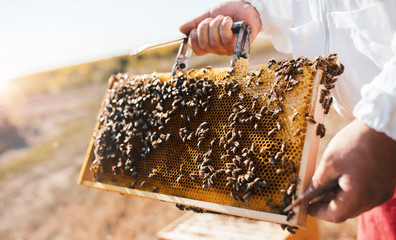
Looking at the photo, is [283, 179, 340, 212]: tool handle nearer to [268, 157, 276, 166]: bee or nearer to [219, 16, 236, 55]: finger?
[268, 157, 276, 166]: bee

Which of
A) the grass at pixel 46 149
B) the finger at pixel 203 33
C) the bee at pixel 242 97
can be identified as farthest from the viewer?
the grass at pixel 46 149

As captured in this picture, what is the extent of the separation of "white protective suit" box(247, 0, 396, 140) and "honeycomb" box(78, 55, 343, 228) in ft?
1.09

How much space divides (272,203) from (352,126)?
846mm

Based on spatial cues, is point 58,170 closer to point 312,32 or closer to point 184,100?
point 184,100

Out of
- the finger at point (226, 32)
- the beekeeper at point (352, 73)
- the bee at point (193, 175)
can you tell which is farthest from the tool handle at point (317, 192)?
the finger at point (226, 32)

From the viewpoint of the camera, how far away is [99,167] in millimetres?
3402

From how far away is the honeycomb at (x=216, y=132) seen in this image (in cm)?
223

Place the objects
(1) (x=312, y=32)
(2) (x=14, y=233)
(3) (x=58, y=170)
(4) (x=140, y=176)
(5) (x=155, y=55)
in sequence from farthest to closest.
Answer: (5) (x=155, y=55) < (3) (x=58, y=170) < (2) (x=14, y=233) < (4) (x=140, y=176) < (1) (x=312, y=32)

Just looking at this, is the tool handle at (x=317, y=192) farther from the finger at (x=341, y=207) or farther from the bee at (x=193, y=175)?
the bee at (x=193, y=175)

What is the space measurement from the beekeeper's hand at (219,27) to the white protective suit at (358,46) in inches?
16.5

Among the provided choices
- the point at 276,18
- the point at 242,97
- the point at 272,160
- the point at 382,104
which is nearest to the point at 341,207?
the point at 272,160

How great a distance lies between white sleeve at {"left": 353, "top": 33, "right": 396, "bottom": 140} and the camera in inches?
64.3

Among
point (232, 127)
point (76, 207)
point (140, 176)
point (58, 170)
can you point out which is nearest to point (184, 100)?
point (232, 127)

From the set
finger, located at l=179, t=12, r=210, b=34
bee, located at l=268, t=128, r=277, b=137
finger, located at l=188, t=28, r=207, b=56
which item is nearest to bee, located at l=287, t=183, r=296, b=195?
bee, located at l=268, t=128, r=277, b=137
